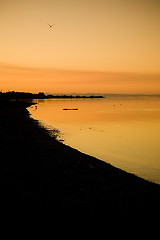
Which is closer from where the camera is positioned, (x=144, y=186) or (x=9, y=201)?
(x=9, y=201)

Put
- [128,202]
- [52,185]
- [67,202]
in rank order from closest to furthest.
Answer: [67,202] < [128,202] < [52,185]

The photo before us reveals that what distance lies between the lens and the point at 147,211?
8617 millimetres

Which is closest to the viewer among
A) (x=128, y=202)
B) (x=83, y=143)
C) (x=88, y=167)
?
(x=128, y=202)

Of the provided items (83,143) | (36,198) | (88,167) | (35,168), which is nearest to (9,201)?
(36,198)

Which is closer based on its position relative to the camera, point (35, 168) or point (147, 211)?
point (147, 211)

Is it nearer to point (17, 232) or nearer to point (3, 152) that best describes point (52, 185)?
point (17, 232)

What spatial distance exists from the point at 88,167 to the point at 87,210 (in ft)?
20.2

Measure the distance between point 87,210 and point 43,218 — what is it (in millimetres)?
1664

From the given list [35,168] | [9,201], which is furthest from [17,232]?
[35,168]

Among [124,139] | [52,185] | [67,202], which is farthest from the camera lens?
[124,139]

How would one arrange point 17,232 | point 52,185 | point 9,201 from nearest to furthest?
1. point 17,232
2. point 9,201
3. point 52,185

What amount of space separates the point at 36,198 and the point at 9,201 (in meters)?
0.99

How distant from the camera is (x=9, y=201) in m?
8.01

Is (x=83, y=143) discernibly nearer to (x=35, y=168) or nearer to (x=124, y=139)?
(x=124, y=139)
